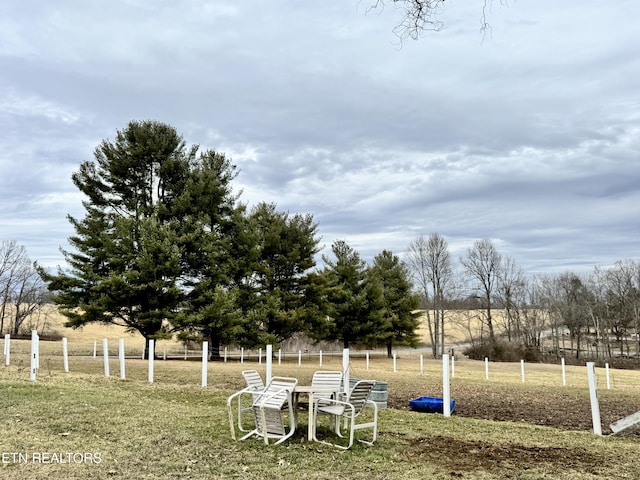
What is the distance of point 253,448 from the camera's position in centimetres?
623

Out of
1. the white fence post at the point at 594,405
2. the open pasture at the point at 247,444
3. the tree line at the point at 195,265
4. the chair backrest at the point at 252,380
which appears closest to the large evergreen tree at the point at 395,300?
the tree line at the point at 195,265

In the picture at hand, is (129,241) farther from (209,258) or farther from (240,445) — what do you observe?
(240,445)

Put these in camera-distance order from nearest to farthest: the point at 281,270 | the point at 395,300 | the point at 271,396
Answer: the point at 271,396
the point at 281,270
the point at 395,300

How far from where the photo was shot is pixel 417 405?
34.7 ft

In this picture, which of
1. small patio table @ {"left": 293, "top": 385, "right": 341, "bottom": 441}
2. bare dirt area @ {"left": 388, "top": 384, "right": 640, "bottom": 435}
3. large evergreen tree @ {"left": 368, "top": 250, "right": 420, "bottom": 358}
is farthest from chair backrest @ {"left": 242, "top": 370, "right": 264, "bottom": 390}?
large evergreen tree @ {"left": 368, "top": 250, "right": 420, "bottom": 358}

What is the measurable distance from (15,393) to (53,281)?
20.7 m

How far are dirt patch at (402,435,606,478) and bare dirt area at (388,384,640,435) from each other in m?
3.19

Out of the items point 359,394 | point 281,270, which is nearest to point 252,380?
point 359,394

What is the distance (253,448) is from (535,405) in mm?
9530

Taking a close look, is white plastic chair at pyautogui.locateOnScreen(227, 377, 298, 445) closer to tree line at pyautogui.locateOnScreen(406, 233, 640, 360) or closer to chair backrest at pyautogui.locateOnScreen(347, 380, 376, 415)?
chair backrest at pyautogui.locateOnScreen(347, 380, 376, 415)

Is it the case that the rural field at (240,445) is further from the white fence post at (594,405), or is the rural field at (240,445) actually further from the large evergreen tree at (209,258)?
the large evergreen tree at (209,258)

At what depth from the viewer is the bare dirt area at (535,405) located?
10.4m

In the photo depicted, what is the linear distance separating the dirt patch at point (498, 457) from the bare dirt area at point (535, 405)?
3190 millimetres

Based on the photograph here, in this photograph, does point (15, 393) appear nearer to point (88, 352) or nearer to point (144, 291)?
point (144, 291)
